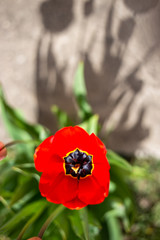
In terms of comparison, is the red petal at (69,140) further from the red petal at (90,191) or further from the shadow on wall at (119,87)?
the shadow on wall at (119,87)

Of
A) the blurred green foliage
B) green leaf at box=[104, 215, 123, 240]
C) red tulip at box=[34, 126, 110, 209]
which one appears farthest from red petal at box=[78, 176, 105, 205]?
green leaf at box=[104, 215, 123, 240]

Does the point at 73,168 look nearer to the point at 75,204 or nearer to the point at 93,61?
the point at 75,204

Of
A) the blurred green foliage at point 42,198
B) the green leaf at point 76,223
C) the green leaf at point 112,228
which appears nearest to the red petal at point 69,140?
the blurred green foliage at point 42,198

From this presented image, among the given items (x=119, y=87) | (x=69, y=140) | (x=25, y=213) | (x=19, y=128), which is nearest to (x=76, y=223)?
(x=25, y=213)

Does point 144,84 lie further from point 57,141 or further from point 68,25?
point 57,141

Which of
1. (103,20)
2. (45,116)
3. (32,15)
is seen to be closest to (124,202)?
(45,116)

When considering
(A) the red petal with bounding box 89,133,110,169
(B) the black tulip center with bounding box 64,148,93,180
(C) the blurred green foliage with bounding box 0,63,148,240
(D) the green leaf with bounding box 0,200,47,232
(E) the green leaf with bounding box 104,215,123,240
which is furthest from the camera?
(E) the green leaf with bounding box 104,215,123,240

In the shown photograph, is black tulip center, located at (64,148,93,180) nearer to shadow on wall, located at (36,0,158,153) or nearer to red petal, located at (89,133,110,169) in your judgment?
red petal, located at (89,133,110,169)
